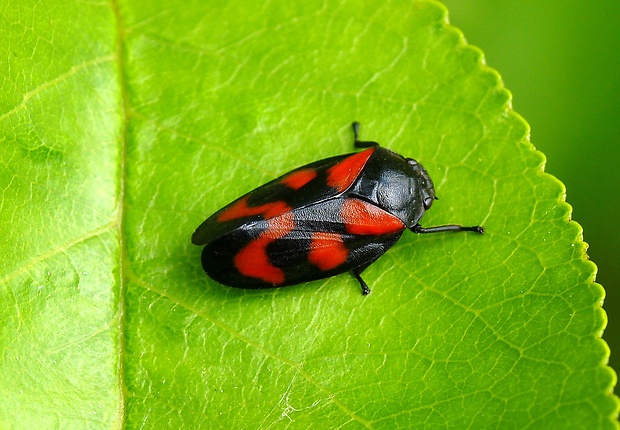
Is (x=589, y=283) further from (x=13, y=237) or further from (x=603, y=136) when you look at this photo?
(x=13, y=237)

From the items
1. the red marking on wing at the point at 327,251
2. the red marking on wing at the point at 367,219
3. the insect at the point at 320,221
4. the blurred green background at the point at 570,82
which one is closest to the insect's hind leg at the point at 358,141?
the insect at the point at 320,221

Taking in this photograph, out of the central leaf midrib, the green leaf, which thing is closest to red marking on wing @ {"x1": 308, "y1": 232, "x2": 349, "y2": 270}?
the green leaf

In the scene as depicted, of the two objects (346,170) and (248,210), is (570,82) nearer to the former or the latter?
(346,170)

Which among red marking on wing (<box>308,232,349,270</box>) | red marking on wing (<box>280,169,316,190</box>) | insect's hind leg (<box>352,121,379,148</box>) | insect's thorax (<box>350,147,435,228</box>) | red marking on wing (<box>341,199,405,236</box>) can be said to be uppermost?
insect's hind leg (<box>352,121,379,148</box>)

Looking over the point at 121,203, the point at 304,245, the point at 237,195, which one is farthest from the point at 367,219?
the point at 121,203

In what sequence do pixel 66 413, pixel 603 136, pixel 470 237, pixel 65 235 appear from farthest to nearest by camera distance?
pixel 603 136
pixel 470 237
pixel 65 235
pixel 66 413

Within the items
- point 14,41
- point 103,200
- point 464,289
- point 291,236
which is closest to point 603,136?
point 464,289

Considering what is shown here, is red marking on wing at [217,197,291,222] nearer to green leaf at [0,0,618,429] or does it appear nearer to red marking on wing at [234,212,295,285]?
red marking on wing at [234,212,295,285]
